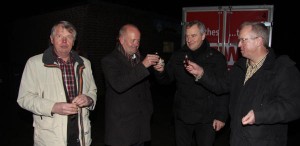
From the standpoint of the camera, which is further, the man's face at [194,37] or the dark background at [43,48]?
the dark background at [43,48]

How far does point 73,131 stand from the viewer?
3.15 metres

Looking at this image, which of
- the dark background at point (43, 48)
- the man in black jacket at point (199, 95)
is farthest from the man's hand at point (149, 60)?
the dark background at point (43, 48)

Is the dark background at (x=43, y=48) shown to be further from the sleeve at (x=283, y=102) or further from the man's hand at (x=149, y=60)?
the sleeve at (x=283, y=102)

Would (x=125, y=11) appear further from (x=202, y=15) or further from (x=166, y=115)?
(x=202, y=15)

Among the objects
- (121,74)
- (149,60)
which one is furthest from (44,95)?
(149,60)

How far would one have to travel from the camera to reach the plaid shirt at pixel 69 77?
314 centimetres

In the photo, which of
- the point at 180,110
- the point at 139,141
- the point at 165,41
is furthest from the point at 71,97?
the point at 165,41

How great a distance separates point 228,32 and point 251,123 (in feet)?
14.2

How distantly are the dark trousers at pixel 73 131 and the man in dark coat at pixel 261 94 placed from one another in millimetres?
1610

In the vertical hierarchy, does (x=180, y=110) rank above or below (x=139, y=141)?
above

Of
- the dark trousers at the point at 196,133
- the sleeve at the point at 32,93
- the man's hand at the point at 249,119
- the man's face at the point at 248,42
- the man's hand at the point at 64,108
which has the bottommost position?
the dark trousers at the point at 196,133

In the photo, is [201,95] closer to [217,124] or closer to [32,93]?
[217,124]

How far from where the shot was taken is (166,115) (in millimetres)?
9570

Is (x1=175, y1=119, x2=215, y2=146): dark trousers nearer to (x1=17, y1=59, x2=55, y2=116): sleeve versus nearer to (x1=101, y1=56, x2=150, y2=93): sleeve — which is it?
(x1=101, y1=56, x2=150, y2=93): sleeve
